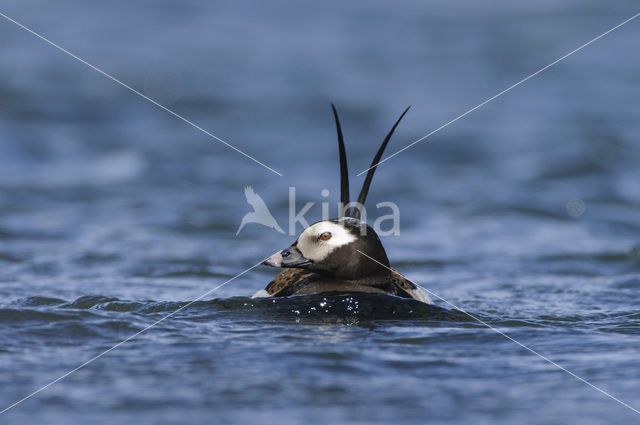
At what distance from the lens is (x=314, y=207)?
13.3 metres

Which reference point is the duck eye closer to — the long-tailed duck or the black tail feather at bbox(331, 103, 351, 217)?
the long-tailed duck

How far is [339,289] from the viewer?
24.1ft

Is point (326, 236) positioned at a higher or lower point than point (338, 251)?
higher

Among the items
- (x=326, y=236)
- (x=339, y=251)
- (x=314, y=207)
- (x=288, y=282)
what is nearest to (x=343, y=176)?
(x=326, y=236)

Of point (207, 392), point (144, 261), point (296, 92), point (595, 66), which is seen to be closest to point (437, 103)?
point (296, 92)

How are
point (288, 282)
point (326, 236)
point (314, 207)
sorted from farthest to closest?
point (314, 207) < point (288, 282) < point (326, 236)

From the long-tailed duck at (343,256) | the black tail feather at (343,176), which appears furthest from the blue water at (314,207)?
the black tail feather at (343,176)

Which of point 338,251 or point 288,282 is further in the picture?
point 288,282

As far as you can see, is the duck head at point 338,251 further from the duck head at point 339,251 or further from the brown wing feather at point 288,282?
the brown wing feather at point 288,282

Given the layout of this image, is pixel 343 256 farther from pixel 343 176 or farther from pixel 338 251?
pixel 343 176

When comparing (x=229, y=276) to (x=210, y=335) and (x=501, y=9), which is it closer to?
(x=210, y=335)

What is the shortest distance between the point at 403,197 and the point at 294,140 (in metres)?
3.71

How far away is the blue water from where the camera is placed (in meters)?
5.54

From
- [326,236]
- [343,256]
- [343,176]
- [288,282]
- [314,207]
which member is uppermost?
[314,207]
